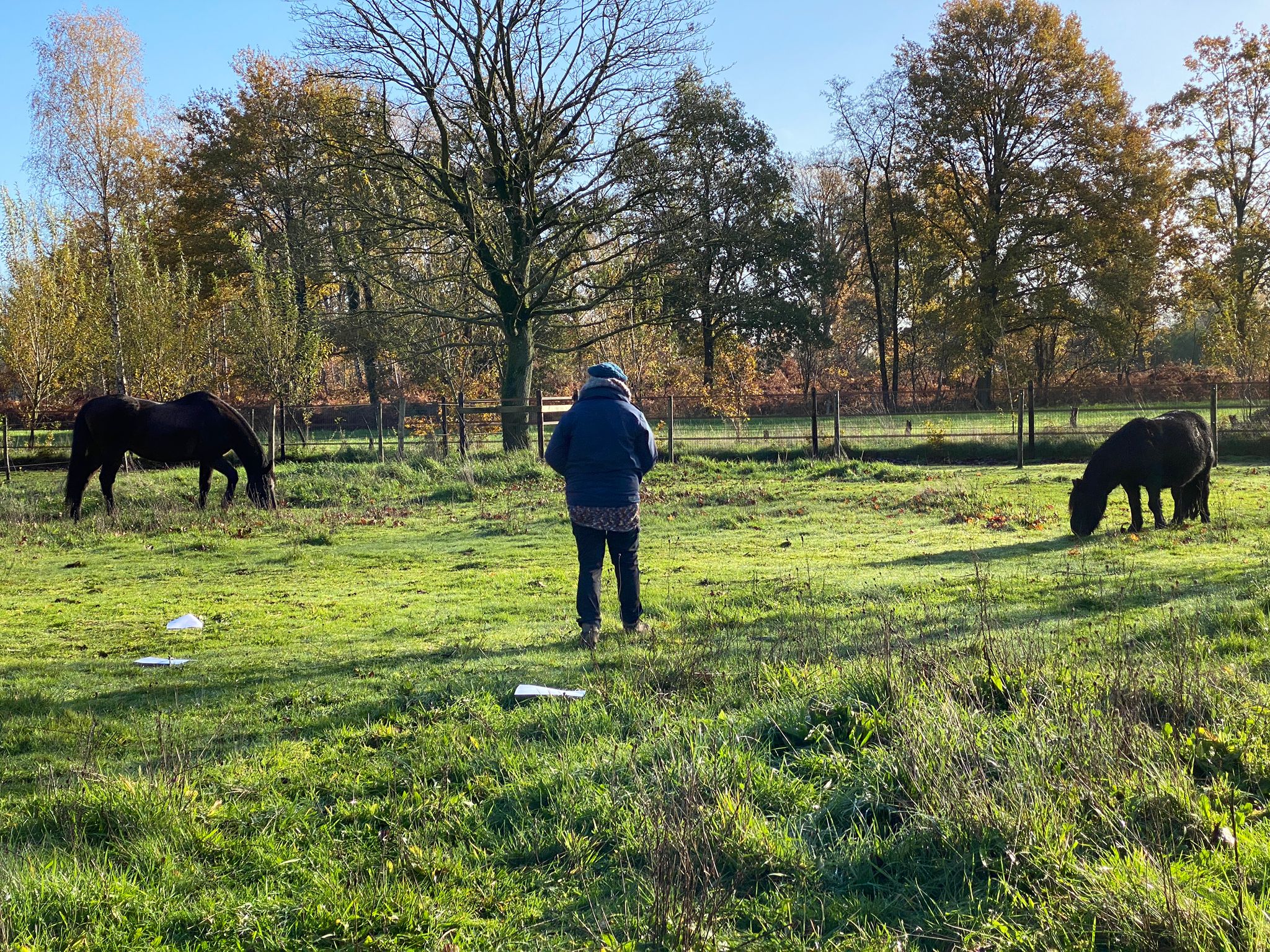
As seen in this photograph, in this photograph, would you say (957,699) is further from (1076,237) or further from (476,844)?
(1076,237)

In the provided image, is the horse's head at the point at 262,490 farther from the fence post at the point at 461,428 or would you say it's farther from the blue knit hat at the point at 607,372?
the blue knit hat at the point at 607,372

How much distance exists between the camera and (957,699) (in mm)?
4426

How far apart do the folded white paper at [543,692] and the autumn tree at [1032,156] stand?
3463 centimetres

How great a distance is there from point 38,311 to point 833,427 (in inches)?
1023

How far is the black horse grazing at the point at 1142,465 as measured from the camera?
40.0 ft

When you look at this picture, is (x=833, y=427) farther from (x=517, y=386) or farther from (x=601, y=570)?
(x=601, y=570)

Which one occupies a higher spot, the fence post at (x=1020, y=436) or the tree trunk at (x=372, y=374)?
the tree trunk at (x=372, y=374)

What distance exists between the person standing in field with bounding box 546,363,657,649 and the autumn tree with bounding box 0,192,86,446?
28092 millimetres

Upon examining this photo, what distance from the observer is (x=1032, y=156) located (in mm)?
38438

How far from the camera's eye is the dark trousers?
6949 millimetres

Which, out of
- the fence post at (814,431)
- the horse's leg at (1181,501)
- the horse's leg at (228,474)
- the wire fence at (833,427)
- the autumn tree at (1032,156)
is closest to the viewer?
the horse's leg at (1181,501)

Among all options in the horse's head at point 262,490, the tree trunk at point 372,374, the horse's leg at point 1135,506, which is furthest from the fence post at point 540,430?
the tree trunk at point 372,374

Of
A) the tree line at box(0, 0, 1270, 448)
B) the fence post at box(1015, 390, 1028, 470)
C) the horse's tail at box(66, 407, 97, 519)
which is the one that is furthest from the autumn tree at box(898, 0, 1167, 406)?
the horse's tail at box(66, 407, 97, 519)

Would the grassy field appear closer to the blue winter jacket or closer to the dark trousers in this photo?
the dark trousers
